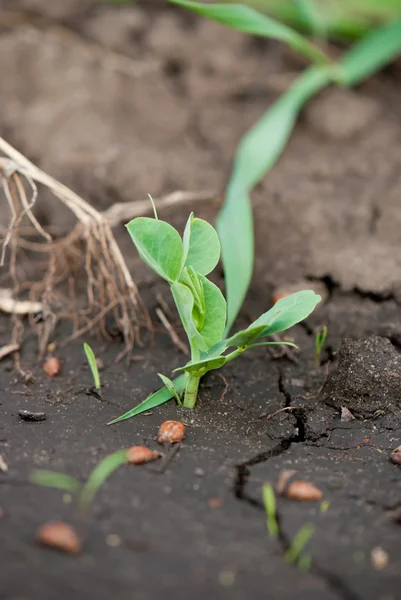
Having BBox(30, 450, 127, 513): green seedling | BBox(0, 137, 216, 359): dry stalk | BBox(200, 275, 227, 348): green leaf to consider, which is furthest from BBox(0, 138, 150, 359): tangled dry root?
BBox(30, 450, 127, 513): green seedling

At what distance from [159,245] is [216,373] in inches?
18.0

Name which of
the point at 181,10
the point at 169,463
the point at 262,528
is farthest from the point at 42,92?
the point at 262,528

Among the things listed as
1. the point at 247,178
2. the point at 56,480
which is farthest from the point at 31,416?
the point at 247,178

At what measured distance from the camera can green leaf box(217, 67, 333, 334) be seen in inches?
73.6

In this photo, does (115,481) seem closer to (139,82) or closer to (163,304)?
(163,304)

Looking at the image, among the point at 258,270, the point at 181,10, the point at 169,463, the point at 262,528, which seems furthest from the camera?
the point at 181,10

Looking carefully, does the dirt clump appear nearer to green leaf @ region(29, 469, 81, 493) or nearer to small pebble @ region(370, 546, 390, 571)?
small pebble @ region(370, 546, 390, 571)

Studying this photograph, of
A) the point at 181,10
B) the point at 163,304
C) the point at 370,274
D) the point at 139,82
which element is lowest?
the point at 163,304

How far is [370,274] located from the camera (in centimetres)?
212

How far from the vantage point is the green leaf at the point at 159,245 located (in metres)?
1.51

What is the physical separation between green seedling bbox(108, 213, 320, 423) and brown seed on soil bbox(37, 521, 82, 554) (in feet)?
1.42

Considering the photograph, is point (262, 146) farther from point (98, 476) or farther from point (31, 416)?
point (98, 476)

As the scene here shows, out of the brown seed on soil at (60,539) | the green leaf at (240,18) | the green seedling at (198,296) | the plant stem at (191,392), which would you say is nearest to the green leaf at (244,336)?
the green seedling at (198,296)

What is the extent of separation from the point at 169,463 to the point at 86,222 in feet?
2.53
